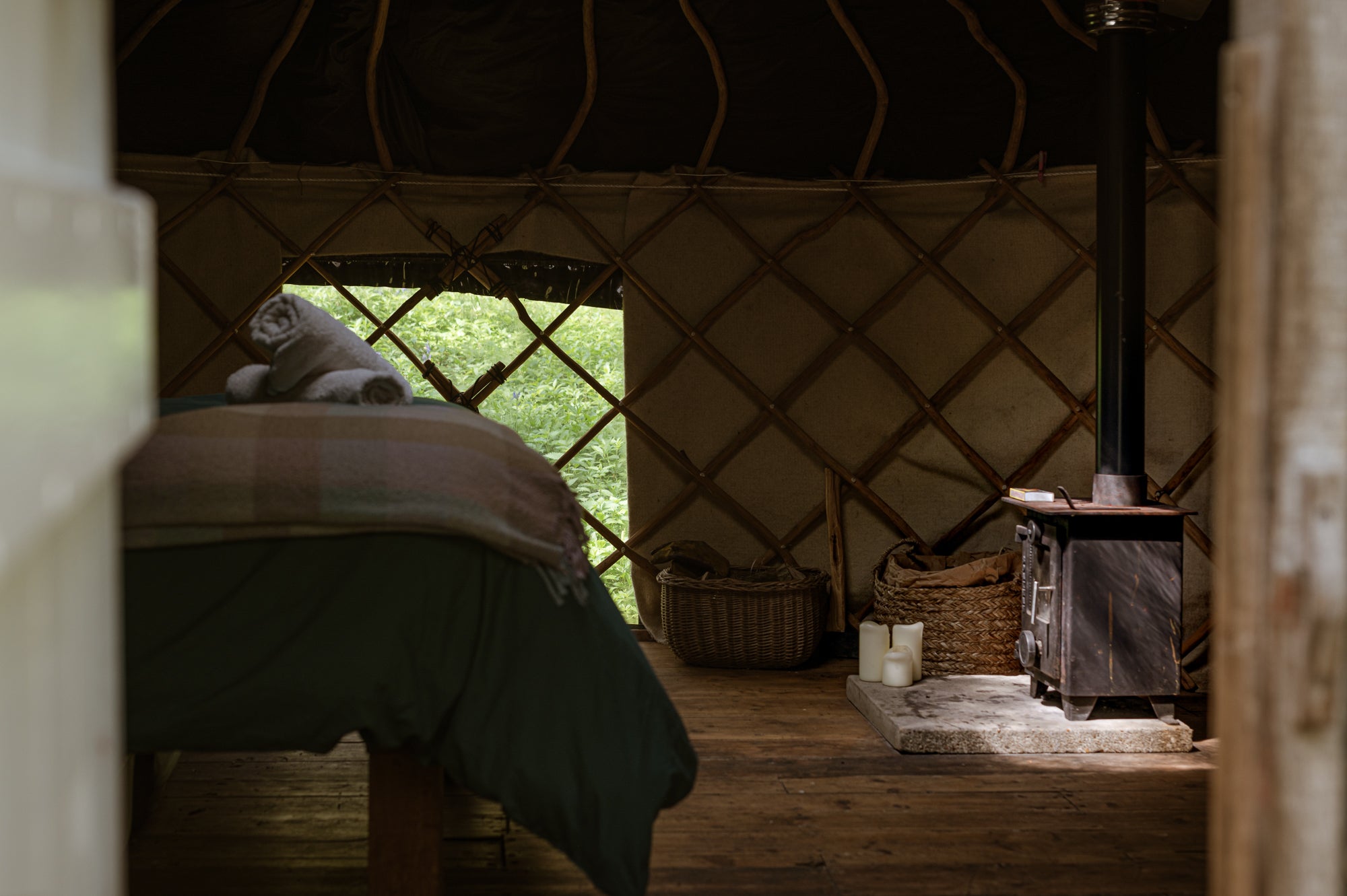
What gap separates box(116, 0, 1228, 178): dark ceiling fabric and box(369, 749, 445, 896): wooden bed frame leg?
205cm

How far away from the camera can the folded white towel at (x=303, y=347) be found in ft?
5.21

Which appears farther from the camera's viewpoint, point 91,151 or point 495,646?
point 495,646

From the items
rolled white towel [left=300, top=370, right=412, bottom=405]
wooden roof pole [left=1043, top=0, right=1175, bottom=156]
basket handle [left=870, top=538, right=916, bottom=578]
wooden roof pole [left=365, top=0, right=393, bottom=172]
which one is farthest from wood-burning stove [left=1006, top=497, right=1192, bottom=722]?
wooden roof pole [left=365, top=0, right=393, bottom=172]

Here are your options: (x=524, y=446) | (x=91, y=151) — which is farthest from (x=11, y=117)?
(x=524, y=446)

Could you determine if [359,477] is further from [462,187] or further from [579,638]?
[462,187]

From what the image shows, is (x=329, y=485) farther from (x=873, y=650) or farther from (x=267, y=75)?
(x=267, y=75)

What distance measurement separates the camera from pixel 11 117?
0.39m

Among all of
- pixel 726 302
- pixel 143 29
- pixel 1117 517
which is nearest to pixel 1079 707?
pixel 1117 517

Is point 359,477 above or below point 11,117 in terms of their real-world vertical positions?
below

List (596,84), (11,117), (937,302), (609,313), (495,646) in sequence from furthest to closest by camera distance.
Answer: (609,313) < (937,302) < (596,84) < (495,646) < (11,117)

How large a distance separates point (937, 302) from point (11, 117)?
9.87 ft

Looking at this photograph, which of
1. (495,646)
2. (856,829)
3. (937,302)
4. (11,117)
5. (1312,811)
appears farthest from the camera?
(937,302)

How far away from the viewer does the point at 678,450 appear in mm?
3223

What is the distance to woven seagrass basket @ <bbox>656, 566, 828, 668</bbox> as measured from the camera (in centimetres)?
290
